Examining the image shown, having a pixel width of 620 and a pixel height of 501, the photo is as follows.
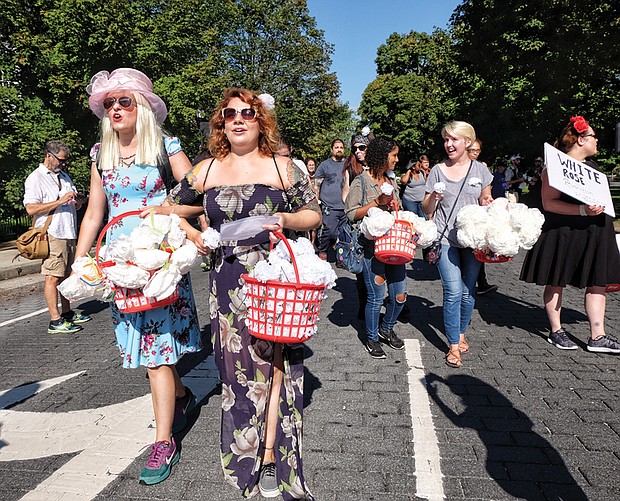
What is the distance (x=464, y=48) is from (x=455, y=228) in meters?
20.6

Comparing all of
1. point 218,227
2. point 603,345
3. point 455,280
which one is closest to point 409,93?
point 603,345

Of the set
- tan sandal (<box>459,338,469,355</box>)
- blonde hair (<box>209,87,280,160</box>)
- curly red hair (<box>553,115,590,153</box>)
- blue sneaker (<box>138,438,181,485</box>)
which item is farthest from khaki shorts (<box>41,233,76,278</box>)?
curly red hair (<box>553,115,590,153</box>)

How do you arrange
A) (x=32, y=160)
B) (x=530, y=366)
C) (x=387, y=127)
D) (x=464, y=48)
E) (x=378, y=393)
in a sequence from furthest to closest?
(x=387, y=127) → (x=464, y=48) → (x=32, y=160) → (x=530, y=366) → (x=378, y=393)

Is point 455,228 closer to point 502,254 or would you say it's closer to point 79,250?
point 502,254

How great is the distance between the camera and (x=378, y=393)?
4.05m

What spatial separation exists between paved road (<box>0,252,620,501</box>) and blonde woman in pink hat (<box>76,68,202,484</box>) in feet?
1.74

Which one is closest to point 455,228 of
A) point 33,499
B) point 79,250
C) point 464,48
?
point 79,250

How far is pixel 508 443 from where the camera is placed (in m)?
3.24

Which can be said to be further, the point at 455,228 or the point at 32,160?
the point at 32,160

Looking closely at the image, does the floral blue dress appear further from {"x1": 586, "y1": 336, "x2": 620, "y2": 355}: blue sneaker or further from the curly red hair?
{"x1": 586, "y1": 336, "x2": 620, "y2": 355}: blue sneaker

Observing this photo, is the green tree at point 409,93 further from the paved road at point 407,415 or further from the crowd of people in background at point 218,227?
the crowd of people in background at point 218,227

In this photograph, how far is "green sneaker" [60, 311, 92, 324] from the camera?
20.6ft

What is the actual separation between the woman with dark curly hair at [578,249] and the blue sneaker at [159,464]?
398cm

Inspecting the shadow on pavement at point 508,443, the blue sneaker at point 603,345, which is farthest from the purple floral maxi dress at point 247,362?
the blue sneaker at point 603,345
